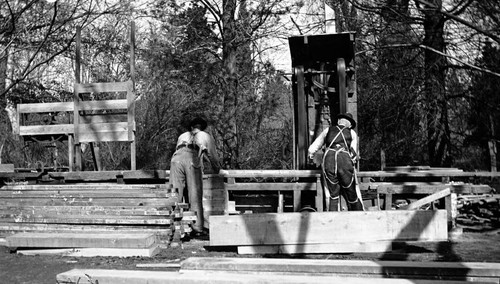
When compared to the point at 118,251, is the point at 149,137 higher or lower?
higher

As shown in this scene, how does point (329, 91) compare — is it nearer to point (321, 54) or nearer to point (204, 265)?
point (321, 54)

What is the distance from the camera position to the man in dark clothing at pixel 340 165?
8500 millimetres

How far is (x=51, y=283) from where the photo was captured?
6.50 m

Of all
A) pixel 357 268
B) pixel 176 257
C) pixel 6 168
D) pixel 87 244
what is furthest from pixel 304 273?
pixel 6 168

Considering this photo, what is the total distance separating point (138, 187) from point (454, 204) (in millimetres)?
5687

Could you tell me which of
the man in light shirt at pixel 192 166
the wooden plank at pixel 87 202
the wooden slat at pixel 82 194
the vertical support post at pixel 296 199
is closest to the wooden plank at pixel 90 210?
the wooden plank at pixel 87 202

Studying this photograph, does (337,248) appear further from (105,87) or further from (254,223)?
(105,87)

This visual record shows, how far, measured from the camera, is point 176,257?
789 centimetres

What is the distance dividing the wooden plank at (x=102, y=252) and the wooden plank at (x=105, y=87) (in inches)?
172

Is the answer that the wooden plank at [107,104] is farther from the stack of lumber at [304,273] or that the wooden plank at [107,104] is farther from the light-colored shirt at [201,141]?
the stack of lumber at [304,273]

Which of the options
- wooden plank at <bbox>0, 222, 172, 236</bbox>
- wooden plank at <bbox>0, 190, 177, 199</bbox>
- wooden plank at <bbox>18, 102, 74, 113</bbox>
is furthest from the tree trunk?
wooden plank at <bbox>0, 222, 172, 236</bbox>

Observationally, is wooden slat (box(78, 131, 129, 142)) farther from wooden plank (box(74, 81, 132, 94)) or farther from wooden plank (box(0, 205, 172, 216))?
wooden plank (box(0, 205, 172, 216))

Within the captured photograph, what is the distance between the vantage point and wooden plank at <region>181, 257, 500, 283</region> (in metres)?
5.29

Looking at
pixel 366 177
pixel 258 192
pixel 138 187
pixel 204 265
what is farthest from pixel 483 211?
pixel 204 265
